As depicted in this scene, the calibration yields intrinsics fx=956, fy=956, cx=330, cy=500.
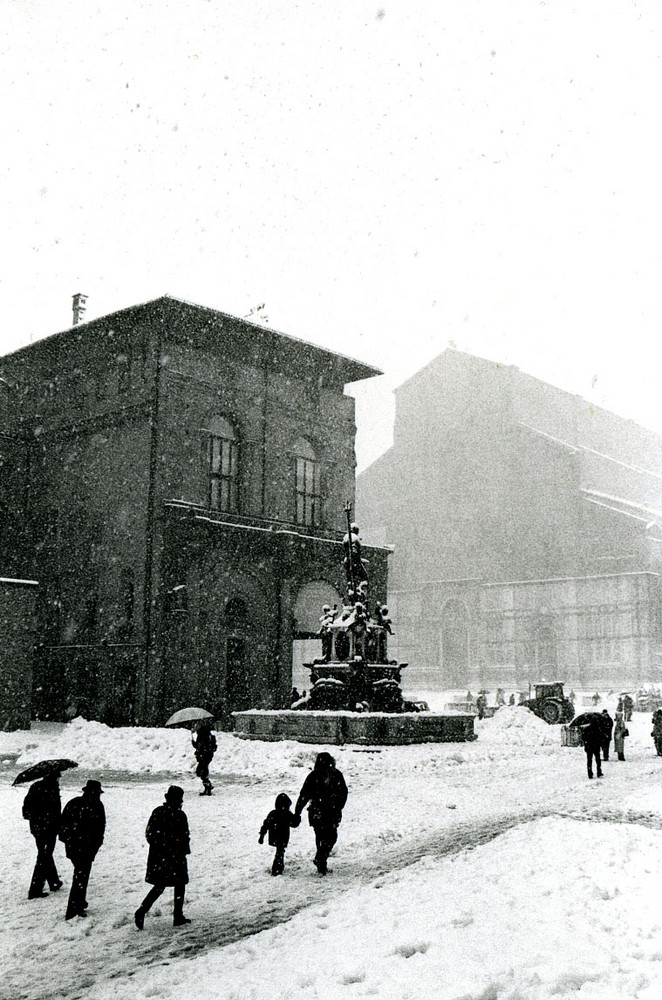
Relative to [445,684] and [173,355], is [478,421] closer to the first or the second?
[445,684]

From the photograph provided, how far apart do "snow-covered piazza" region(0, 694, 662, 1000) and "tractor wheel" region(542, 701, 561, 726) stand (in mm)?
20975

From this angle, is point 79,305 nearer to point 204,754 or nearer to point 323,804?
point 204,754

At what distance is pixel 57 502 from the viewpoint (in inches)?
1346

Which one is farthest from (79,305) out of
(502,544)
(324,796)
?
(324,796)

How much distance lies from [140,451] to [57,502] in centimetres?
→ 518

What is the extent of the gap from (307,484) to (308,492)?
0.30m

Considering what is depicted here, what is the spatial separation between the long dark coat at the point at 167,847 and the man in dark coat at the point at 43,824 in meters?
1.28

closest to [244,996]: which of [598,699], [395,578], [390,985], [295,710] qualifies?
[390,985]

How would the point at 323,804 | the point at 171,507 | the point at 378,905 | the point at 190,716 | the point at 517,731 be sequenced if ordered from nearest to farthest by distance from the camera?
1. the point at 378,905
2. the point at 323,804
3. the point at 190,716
4. the point at 517,731
5. the point at 171,507

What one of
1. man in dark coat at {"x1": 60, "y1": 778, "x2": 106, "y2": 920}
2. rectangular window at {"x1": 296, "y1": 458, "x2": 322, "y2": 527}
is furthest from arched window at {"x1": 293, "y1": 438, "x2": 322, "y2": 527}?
man in dark coat at {"x1": 60, "y1": 778, "x2": 106, "y2": 920}

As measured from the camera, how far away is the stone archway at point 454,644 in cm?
5675

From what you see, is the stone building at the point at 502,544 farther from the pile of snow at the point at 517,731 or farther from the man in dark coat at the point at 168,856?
the man in dark coat at the point at 168,856

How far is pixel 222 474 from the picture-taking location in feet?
107

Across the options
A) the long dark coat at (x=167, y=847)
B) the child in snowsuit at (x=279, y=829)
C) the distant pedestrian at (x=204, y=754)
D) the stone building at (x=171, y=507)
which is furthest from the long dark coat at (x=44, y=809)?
the stone building at (x=171, y=507)
